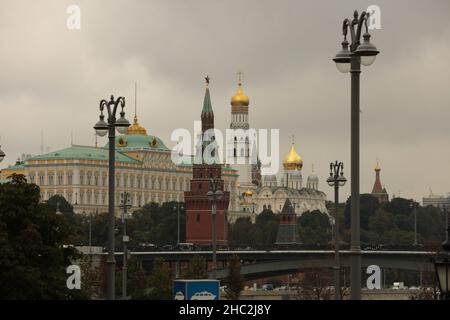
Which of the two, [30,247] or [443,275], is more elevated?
[30,247]

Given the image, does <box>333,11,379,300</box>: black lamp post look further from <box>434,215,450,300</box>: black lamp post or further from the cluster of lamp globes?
<box>434,215,450,300</box>: black lamp post

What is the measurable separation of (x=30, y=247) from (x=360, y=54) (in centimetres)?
2377

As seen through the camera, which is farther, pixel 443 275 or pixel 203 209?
pixel 203 209

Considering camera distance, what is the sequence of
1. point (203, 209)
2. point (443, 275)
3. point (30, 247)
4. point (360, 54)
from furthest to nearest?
1. point (203, 209)
2. point (30, 247)
3. point (360, 54)
4. point (443, 275)

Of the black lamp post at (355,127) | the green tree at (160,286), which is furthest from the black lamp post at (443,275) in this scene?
the green tree at (160,286)

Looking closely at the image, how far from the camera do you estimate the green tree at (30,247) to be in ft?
165

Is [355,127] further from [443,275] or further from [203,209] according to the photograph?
[203,209]

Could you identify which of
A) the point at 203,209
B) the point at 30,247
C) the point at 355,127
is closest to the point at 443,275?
the point at 355,127

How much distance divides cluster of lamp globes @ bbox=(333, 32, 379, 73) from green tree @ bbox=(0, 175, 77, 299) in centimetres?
2176

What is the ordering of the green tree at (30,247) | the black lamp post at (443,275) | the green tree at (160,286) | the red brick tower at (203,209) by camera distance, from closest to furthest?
the black lamp post at (443,275)
the green tree at (30,247)
the green tree at (160,286)
the red brick tower at (203,209)

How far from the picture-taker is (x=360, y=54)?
97.3 ft

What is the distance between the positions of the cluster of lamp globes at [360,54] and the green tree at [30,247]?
2176cm

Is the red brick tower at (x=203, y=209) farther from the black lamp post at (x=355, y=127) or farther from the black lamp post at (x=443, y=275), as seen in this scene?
the black lamp post at (x=443, y=275)
